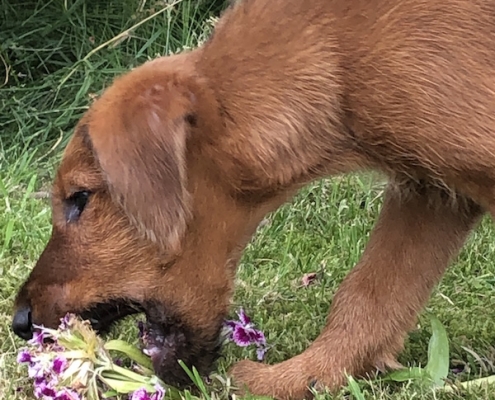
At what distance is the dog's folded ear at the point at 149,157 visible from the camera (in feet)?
5.30

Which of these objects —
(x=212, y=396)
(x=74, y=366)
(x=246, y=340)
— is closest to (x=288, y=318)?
(x=246, y=340)

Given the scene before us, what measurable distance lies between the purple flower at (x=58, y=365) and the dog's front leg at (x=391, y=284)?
37cm

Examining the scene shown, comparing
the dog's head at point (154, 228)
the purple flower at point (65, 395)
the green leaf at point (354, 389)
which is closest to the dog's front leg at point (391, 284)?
the green leaf at point (354, 389)

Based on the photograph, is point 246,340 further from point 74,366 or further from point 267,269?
point 267,269

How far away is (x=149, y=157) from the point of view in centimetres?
162

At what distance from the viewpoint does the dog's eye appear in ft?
5.78

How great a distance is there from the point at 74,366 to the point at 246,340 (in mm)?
399

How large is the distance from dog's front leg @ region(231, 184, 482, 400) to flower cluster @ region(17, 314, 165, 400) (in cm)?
25

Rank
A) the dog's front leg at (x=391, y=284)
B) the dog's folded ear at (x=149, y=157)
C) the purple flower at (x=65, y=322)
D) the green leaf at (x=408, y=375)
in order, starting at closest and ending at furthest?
the dog's folded ear at (x=149, y=157), the purple flower at (x=65, y=322), the green leaf at (x=408, y=375), the dog's front leg at (x=391, y=284)

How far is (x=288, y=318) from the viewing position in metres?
2.24

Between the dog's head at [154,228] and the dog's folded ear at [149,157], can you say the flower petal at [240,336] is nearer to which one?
the dog's head at [154,228]

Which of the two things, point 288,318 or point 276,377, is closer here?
point 276,377

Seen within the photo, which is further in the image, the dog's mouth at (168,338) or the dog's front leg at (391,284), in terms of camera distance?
the dog's front leg at (391,284)

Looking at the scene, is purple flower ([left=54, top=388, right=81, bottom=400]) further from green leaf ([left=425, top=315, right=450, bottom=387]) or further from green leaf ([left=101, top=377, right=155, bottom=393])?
green leaf ([left=425, top=315, right=450, bottom=387])
